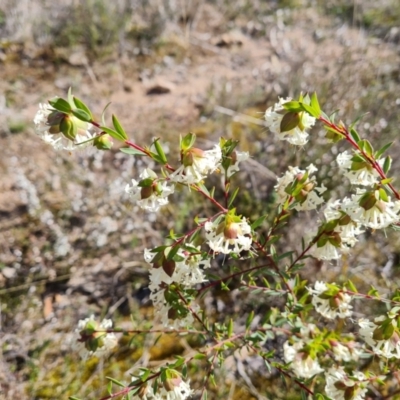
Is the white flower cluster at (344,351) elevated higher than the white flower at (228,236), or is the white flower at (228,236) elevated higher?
the white flower at (228,236)

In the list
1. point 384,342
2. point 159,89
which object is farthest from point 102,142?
point 159,89

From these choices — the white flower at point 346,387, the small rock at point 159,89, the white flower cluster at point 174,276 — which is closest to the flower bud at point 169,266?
the white flower cluster at point 174,276

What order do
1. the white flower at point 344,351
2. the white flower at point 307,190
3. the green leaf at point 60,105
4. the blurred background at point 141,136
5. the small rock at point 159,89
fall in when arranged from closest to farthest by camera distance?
the green leaf at point 60,105 → the white flower at point 307,190 → the white flower at point 344,351 → the blurred background at point 141,136 → the small rock at point 159,89

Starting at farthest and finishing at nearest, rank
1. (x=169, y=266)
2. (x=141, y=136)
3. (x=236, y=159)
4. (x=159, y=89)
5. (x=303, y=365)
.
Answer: (x=159, y=89), (x=141, y=136), (x=303, y=365), (x=236, y=159), (x=169, y=266)

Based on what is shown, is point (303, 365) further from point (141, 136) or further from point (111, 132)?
point (141, 136)

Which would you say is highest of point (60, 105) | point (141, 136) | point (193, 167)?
point (60, 105)

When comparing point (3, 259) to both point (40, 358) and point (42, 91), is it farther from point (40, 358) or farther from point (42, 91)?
point (42, 91)

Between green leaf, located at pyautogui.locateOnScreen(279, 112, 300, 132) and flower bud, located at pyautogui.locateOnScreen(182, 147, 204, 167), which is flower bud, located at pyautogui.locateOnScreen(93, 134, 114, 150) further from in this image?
green leaf, located at pyautogui.locateOnScreen(279, 112, 300, 132)

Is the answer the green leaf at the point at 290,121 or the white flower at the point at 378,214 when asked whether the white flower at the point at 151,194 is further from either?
the white flower at the point at 378,214
